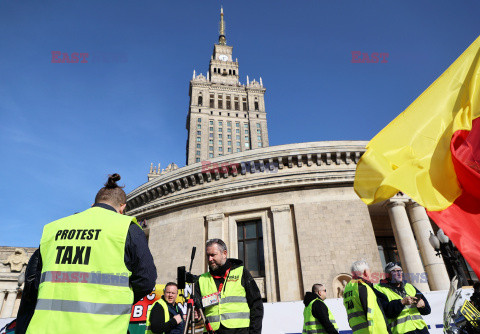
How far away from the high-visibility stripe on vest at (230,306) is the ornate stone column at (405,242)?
1399cm

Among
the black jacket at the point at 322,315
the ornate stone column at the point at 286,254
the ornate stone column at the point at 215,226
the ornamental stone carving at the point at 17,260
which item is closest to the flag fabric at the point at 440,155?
the black jacket at the point at 322,315

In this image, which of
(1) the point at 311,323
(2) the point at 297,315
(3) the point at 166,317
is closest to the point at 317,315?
(1) the point at 311,323

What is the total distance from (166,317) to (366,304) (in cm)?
342

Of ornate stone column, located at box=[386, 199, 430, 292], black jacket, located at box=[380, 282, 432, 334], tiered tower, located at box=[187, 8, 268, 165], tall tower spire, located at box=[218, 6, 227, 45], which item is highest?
tall tower spire, located at box=[218, 6, 227, 45]

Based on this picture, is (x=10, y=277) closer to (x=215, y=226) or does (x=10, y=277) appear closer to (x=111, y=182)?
(x=215, y=226)

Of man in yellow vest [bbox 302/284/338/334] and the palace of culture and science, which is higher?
the palace of culture and science

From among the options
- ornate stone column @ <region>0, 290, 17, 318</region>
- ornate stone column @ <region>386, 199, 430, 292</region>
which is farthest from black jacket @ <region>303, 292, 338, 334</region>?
ornate stone column @ <region>0, 290, 17, 318</region>

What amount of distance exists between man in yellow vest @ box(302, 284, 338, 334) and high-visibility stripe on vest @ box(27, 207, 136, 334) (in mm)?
4099

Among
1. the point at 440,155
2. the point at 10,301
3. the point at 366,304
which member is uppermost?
the point at 440,155

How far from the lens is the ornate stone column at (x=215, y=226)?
655 inches

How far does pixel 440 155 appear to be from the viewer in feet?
12.6

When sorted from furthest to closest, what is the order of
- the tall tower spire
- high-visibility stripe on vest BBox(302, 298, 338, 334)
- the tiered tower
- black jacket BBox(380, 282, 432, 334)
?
the tall tower spire → the tiered tower → high-visibility stripe on vest BBox(302, 298, 338, 334) → black jacket BBox(380, 282, 432, 334)

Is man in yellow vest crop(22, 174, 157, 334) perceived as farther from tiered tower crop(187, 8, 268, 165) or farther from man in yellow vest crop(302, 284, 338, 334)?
tiered tower crop(187, 8, 268, 165)

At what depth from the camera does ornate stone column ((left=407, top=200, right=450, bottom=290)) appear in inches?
554
